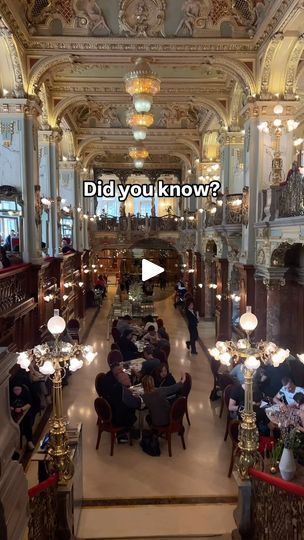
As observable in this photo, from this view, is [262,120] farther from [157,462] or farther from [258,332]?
[157,462]

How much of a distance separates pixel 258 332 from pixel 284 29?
20.0 feet

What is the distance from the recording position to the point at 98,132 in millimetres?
17516

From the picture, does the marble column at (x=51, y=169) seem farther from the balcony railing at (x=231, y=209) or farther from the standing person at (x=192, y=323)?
the balcony railing at (x=231, y=209)

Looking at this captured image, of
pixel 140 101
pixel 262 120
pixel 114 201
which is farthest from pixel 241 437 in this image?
pixel 114 201

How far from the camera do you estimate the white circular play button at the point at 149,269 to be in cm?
3027

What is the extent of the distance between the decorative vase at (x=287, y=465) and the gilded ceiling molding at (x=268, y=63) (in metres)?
7.53

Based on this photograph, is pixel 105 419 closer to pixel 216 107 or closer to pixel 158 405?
pixel 158 405

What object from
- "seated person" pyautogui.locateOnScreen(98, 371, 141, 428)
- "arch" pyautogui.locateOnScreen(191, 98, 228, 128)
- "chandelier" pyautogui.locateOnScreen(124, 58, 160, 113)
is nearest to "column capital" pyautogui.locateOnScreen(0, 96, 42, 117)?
"chandelier" pyautogui.locateOnScreen(124, 58, 160, 113)

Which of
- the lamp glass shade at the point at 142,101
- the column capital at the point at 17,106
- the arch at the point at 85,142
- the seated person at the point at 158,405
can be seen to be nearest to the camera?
the seated person at the point at 158,405

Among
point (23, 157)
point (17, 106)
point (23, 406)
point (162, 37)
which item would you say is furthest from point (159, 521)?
point (162, 37)

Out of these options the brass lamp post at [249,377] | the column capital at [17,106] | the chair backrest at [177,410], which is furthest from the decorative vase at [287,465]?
the column capital at [17,106]

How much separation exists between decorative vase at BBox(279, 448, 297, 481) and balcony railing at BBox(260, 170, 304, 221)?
3.83 meters

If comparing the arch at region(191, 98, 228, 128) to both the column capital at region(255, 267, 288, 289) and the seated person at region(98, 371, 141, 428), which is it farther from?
the seated person at region(98, 371, 141, 428)

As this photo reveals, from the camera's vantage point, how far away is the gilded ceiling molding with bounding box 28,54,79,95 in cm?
947
